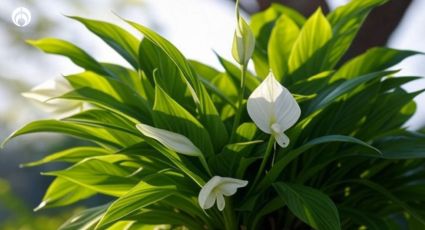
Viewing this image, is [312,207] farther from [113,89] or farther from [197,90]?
[113,89]

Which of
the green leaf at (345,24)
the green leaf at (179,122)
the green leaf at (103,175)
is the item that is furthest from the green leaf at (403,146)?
the green leaf at (103,175)

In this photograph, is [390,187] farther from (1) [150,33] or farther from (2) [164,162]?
(1) [150,33]

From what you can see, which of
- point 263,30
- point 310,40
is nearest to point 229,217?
point 310,40

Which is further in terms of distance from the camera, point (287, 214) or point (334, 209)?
point (287, 214)

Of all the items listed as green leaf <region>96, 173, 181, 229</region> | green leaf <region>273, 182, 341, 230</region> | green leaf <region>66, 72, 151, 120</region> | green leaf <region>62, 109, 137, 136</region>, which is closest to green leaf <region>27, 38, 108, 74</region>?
green leaf <region>66, 72, 151, 120</region>

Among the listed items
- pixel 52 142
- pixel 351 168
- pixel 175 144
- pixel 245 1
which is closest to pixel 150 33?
pixel 175 144
